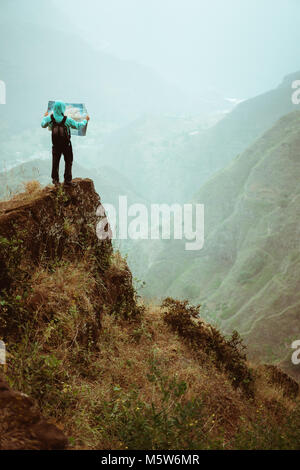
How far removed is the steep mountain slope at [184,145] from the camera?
4449 inches

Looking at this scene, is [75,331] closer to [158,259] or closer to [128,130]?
[158,259]

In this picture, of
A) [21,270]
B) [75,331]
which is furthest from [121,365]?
[21,270]

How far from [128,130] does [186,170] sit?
6806 cm

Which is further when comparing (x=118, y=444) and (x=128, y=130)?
(x=128, y=130)

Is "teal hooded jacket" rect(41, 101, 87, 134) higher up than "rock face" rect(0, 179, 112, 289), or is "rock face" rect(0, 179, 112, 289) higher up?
"teal hooded jacket" rect(41, 101, 87, 134)

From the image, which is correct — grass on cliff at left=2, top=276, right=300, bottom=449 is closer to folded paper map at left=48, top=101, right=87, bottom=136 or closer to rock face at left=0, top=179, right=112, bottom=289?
rock face at left=0, top=179, right=112, bottom=289

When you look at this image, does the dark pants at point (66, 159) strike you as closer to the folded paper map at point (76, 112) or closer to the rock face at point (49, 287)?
the rock face at point (49, 287)

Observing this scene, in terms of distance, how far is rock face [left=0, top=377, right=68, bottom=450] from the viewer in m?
2.00

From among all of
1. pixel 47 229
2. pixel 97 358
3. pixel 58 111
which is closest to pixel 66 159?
pixel 58 111

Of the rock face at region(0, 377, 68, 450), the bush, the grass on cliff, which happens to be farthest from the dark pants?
the rock face at region(0, 377, 68, 450)

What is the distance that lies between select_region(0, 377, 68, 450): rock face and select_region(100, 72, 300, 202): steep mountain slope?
354ft

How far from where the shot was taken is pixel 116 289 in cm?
564

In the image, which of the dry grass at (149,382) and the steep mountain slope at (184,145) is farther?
the steep mountain slope at (184,145)

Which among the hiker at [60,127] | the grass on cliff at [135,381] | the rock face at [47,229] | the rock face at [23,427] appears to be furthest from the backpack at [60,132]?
the rock face at [23,427]
